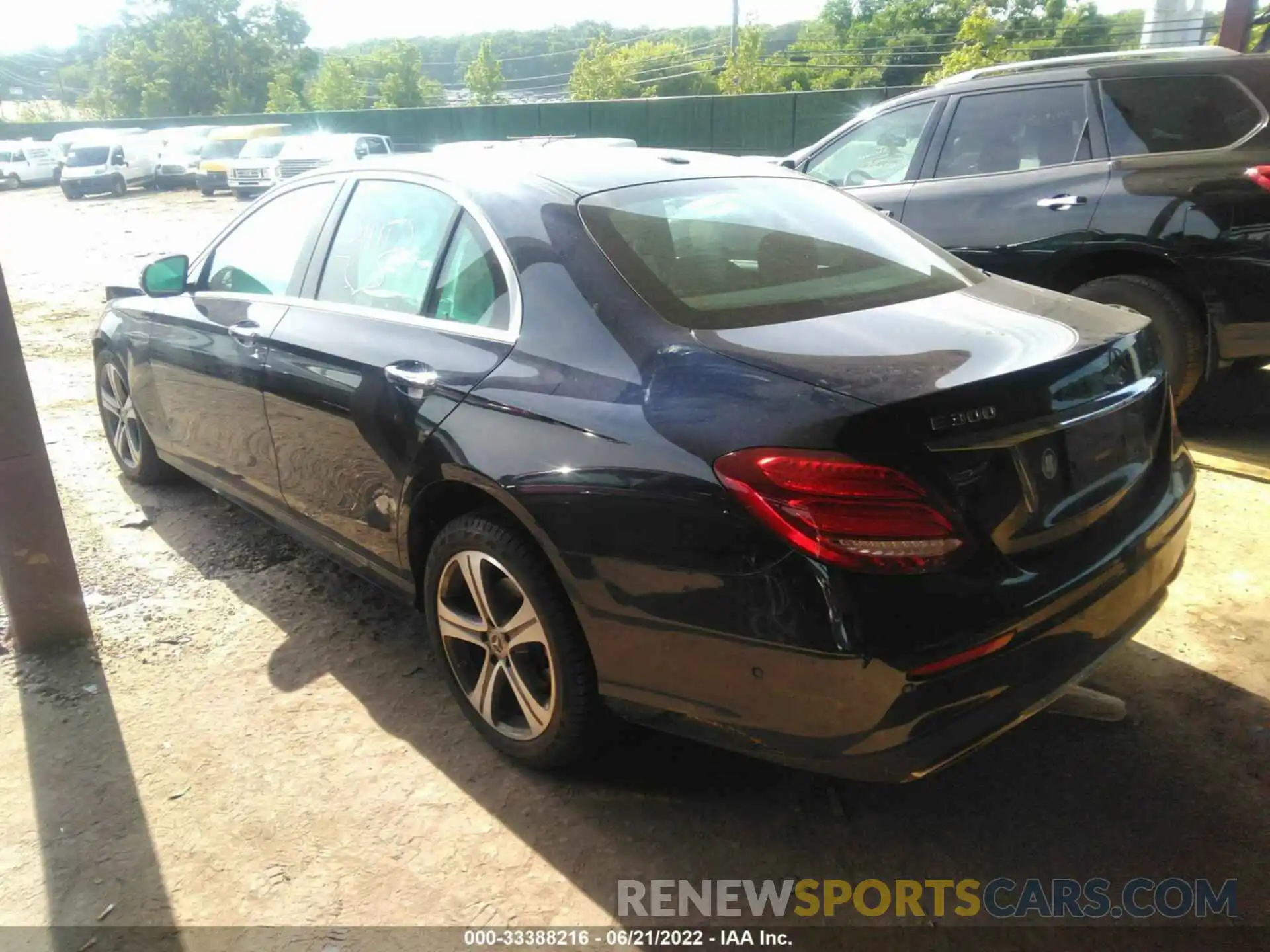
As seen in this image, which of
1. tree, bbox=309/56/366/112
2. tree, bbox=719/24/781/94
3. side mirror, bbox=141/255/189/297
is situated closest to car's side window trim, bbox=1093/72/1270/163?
side mirror, bbox=141/255/189/297

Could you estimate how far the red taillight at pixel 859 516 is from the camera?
193cm

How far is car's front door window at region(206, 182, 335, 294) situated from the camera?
140 inches

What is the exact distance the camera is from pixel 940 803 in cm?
256

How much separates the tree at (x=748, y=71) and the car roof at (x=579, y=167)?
58863 mm

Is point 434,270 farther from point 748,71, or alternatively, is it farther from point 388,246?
point 748,71

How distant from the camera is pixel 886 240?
9.99 ft

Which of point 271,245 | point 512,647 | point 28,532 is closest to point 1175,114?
point 271,245

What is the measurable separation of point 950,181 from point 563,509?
14.1ft

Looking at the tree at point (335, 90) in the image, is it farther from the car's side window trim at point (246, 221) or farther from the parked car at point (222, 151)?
the car's side window trim at point (246, 221)

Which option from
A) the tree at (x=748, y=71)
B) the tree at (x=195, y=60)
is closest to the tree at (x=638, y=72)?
the tree at (x=748, y=71)

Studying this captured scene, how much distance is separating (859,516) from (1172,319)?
377cm

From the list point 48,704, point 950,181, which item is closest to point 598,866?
point 48,704

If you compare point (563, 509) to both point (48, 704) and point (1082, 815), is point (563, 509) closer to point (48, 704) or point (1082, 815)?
point (1082, 815)

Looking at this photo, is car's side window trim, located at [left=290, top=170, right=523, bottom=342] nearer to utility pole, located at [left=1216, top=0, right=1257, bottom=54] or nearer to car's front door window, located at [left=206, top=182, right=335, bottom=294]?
car's front door window, located at [left=206, top=182, right=335, bottom=294]
